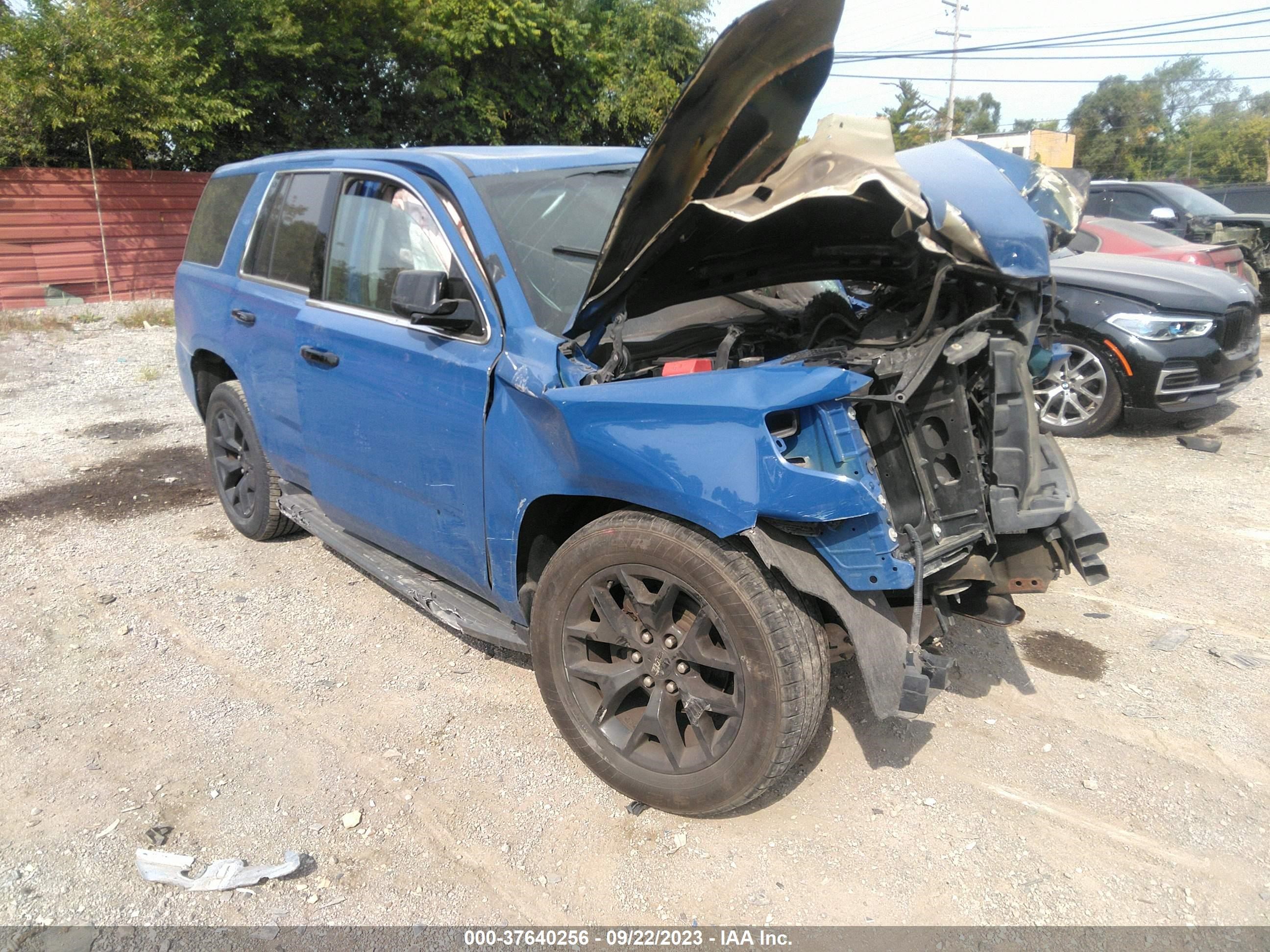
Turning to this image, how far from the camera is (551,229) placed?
11.2ft

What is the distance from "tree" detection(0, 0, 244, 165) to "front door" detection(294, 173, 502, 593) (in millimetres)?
13963

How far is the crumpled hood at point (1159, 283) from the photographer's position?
6.54 m

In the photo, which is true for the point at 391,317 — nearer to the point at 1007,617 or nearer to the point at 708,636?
the point at 708,636

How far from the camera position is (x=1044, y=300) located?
3.54 m

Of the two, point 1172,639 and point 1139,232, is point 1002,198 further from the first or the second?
point 1139,232

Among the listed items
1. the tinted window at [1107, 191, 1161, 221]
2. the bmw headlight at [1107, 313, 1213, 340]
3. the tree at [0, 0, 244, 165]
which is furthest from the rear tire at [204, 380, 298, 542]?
the tree at [0, 0, 244, 165]

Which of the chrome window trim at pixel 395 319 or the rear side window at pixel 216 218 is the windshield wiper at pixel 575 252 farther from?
the rear side window at pixel 216 218

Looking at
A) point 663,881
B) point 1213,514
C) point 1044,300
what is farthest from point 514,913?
point 1213,514

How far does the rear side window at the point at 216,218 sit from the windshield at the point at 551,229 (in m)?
1.95

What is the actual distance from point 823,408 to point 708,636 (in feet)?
2.51

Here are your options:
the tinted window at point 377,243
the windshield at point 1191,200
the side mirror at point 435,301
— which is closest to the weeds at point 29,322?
the tinted window at point 377,243

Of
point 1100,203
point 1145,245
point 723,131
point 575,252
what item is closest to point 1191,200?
point 1100,203

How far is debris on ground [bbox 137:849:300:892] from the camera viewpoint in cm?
263

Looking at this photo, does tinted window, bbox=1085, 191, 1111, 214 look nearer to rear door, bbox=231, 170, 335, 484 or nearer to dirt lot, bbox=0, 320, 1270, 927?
dirt lot, bbox=0, 320, 1270, 927
